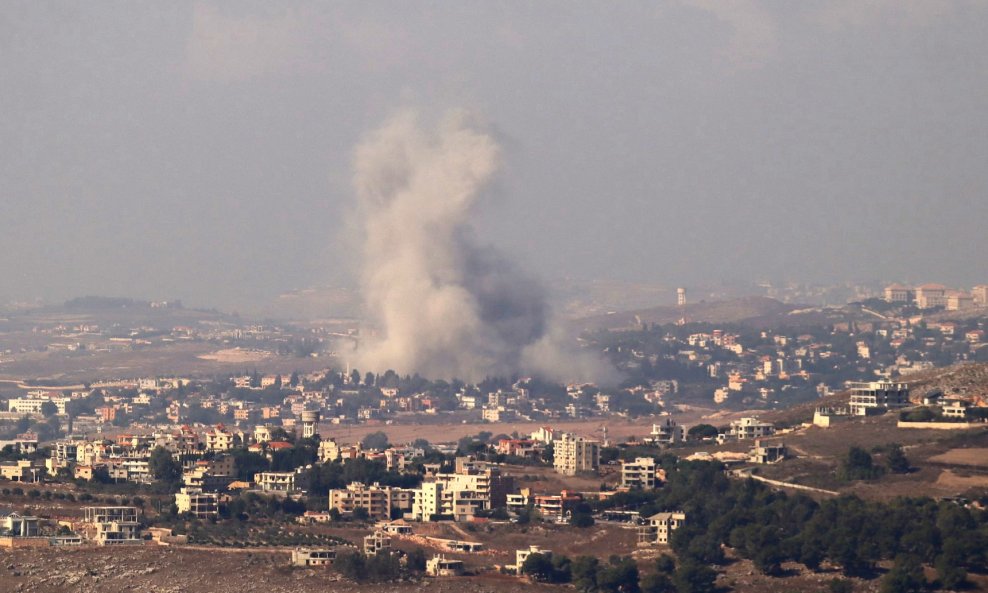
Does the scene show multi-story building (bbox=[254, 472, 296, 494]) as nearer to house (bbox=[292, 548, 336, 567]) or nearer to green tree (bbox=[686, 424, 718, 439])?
house (bbox=[292, 548, 336, 567])

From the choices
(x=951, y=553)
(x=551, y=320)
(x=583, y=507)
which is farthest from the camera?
(x=551, y=320)

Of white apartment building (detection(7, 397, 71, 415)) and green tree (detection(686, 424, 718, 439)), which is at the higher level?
white apartment building (detection(7, 397, 71, 415))

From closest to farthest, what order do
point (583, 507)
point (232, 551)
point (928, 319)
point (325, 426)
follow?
1. point (232, 551)
2. point (583, 507)
3. point (325, 426)
4. point (928, 319)

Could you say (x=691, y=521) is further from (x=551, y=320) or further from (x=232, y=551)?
(x=551, y=320)

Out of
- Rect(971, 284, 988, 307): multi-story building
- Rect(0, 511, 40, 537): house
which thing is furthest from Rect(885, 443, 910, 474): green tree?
Rect(971, 284, 988, 307): multi-story building

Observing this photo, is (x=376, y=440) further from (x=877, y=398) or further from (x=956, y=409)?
(x=956, y=409)

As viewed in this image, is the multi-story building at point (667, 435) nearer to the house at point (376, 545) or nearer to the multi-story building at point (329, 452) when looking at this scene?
the multi-story building at point (329, 452)

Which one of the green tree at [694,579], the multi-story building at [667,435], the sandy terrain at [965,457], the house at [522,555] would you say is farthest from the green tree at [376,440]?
the green tree at [694,579]

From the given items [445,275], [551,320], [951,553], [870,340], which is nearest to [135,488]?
[951,553]
